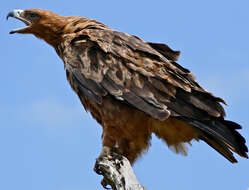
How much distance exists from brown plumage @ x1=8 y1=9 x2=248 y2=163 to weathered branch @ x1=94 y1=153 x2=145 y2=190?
68cm

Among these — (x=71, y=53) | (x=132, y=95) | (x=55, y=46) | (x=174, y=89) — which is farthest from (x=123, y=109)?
(x=55, y=46)

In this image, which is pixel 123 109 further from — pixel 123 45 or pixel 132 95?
pixel 123 45

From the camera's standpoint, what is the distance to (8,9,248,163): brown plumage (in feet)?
23.9

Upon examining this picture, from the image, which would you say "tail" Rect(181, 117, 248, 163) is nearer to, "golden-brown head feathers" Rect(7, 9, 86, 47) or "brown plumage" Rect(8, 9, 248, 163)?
"brown plumage" Rect(8, 9, 248, 163)

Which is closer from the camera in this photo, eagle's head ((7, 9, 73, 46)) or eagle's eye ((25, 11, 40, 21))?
eagle's head ((7, 9, 73, 46))

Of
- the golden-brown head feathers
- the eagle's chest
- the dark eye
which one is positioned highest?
the dark eye

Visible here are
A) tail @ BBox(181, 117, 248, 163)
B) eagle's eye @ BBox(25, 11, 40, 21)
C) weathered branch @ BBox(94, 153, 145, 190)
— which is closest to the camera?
weathered branch @ BBox(94, 153, 145, 190)

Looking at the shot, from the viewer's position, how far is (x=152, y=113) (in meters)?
7.12

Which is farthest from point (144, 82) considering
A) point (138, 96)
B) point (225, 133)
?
point (225, 133)

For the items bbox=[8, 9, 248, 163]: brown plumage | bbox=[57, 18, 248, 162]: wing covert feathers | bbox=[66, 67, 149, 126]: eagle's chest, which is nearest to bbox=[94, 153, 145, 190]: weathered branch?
bbox=[66, 67, 149, 126]: eagle's chest

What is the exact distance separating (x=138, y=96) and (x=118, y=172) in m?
1.41

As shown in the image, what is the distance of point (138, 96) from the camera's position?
7.40 m

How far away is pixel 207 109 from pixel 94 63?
1759 millimetres

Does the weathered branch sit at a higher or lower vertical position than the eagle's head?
lower
